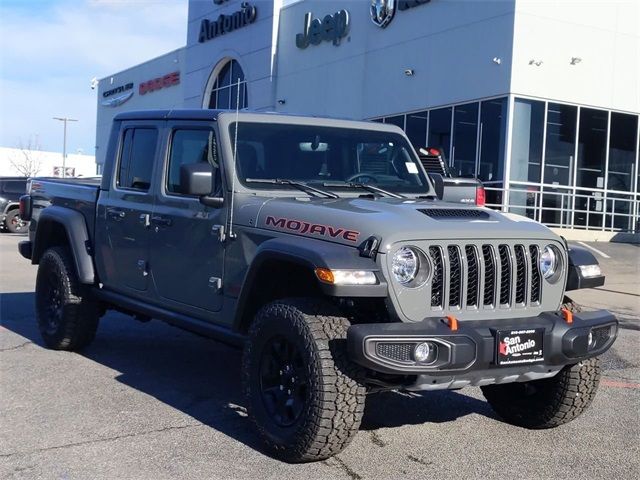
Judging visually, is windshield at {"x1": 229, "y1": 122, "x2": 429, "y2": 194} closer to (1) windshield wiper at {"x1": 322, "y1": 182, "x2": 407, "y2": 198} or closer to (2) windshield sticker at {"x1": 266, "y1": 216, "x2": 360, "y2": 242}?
(1) windshield wiper at {"x1": 322, "y1": 182, "x2": 407, "y2": 198}

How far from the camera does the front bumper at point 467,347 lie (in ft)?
12.7

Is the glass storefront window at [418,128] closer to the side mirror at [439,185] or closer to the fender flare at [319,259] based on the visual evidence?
the side mirror at [439,185]

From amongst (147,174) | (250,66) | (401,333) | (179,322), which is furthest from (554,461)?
(250,66)

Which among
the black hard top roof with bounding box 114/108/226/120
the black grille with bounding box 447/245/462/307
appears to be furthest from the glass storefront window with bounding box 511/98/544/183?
the black grille with bounding box 447/245/462/307

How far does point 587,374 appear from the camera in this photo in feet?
15.7

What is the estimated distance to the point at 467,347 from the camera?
397 cm

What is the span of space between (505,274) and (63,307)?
3.94 meters

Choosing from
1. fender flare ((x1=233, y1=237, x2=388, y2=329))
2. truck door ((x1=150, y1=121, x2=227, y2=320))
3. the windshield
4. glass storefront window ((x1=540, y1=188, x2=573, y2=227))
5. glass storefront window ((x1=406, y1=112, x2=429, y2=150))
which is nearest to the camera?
fender flare ((x1=233, y1=237, x2=388, y2=329))

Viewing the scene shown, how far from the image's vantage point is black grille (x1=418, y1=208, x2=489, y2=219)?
4531mm

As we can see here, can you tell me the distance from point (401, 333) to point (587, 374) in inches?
60.7

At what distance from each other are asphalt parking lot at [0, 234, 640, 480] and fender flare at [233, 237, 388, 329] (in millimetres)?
961

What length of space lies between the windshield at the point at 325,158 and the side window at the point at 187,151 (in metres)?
0.19

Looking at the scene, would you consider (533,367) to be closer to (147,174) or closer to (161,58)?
(147,174)

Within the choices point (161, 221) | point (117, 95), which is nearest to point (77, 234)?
point (161, 221)
